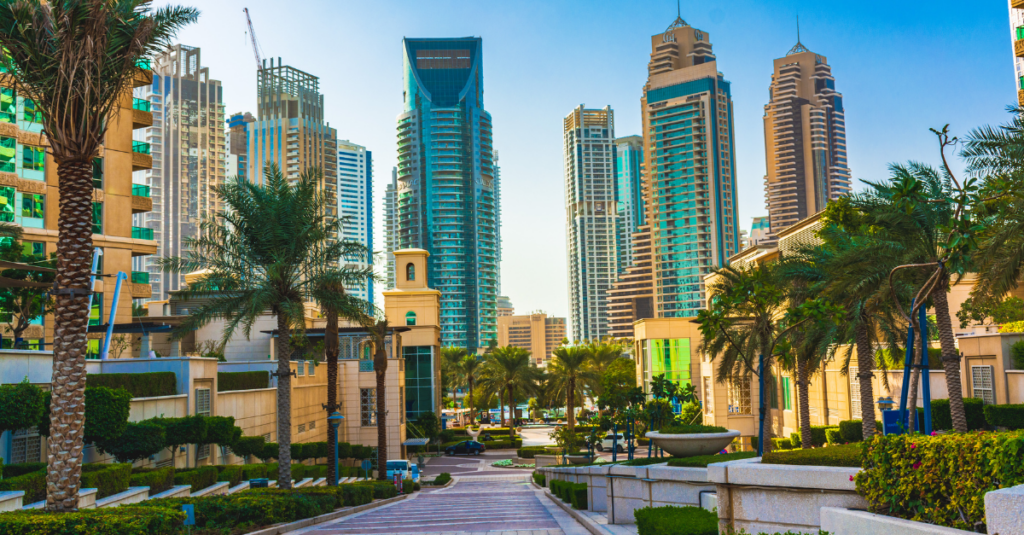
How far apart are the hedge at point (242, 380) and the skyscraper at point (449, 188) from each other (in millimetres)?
148760

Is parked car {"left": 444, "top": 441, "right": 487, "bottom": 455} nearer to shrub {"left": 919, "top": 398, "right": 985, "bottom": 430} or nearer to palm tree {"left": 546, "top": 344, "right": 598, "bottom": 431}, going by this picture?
palm tree {"left": 546, "top": 344, "right": 598, "bottom": 431}

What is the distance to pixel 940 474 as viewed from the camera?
7.31 metres

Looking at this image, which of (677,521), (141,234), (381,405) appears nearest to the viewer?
(677,521)

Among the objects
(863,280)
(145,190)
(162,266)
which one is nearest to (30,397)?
(162,266)

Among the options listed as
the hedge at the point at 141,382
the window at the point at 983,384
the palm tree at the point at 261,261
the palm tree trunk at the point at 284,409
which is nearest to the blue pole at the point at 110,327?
the hedge at the point at 141,382

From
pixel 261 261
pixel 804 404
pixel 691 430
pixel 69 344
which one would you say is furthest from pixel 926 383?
pixel 261 261

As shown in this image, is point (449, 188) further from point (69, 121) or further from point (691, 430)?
point (691, 430)

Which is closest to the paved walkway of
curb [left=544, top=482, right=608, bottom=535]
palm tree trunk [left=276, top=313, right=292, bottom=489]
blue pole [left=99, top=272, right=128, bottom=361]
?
curb [left=544, top=482, right=608, bottom=535]

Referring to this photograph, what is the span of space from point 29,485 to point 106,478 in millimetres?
2717

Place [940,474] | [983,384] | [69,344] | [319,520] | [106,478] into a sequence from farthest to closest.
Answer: [983,384]
[319,520]
[106,478]
[69,344]
[940,474]

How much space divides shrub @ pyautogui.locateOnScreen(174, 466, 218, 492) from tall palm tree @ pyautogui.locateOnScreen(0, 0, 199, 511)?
9292 mm

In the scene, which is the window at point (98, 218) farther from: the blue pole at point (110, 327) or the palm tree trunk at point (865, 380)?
the palm tree trunk at point (865, 380)

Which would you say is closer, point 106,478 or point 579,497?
point 106,478

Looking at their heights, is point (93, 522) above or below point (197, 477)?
above
